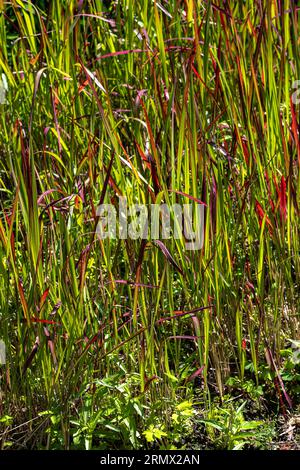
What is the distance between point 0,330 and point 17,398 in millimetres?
172

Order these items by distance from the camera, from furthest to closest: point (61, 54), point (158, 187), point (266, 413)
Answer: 1. point (61, 54)
2. point (266, 413)
3. point (158, 187)

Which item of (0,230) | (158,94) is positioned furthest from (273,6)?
(0,230)

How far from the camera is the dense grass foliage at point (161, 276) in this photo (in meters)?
1.81

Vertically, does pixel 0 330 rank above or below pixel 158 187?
below

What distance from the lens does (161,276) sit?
1.98 metres

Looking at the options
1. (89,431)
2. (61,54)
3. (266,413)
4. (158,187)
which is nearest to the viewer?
(89,431)

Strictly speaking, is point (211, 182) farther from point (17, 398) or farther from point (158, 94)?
point (17, 398)

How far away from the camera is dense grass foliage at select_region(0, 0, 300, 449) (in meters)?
1.81

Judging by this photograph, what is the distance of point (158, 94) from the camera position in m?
1.96

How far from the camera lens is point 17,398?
1.90 metres

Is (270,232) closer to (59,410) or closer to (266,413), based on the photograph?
(266,413)

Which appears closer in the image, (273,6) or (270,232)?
(270,232)
